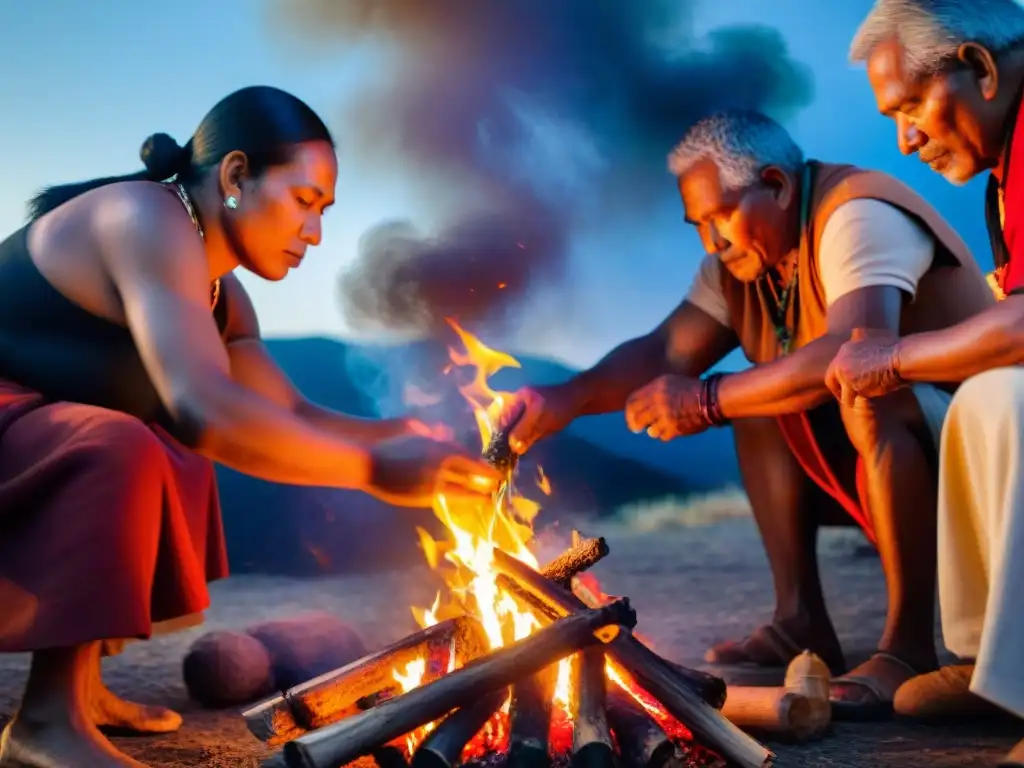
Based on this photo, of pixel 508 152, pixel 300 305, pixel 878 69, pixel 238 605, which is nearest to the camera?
pixel 878 69

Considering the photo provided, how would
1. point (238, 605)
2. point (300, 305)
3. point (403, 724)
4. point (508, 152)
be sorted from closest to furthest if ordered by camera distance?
point (403, 724), point (238, 605), point (300, 305), point (508, 152)

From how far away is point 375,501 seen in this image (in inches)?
272

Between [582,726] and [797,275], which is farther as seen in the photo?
[797,275]

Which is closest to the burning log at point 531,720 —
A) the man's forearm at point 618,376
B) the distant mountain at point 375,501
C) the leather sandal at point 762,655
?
the leather sandal at point 762,655

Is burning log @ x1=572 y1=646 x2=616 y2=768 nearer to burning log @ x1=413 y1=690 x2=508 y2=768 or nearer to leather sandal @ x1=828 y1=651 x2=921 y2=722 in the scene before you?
burning log @ x1=413 y1=690 x2=508 y2=768

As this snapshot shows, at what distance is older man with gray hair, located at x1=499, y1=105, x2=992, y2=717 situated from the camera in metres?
2.78

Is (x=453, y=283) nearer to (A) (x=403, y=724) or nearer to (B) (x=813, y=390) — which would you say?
(B) (x=813, y=390)

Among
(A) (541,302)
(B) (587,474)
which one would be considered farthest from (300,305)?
(B) (587,474)

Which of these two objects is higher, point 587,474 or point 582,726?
point 582,726

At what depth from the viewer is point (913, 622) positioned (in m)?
2.74

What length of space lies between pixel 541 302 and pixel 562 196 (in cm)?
78

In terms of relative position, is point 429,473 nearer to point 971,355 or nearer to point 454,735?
point 454,735

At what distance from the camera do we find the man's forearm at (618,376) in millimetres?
3582

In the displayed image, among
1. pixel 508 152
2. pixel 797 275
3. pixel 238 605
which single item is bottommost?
pixel 238 605
